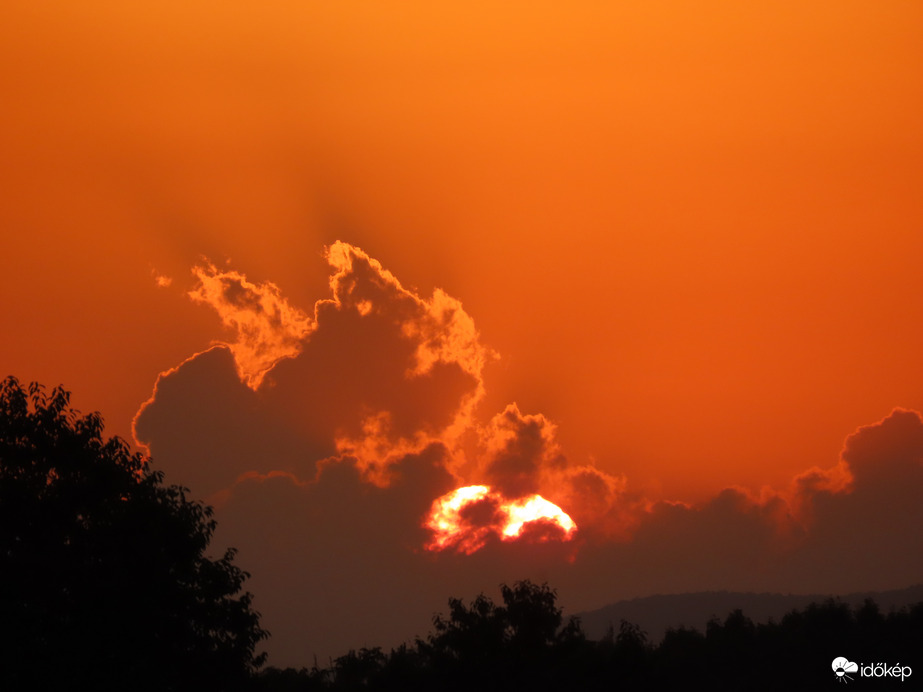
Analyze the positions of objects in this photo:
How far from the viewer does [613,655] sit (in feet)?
192

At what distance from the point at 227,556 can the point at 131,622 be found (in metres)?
4.45

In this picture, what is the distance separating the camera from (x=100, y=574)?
32.3 meters

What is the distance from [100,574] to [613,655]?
34.1 m

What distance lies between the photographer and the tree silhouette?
1210 inches

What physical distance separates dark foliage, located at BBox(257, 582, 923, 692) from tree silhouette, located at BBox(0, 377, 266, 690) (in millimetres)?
3912

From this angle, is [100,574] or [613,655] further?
[613,655]

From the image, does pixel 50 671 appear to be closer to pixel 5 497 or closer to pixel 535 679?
pixel 5 497

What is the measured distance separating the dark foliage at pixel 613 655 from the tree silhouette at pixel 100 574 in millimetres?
3912

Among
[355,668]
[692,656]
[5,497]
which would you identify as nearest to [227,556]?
[5,497]

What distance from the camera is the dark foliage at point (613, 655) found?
56094 millimetres

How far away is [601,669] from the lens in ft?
186

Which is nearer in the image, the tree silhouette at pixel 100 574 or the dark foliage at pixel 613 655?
the tree silhouette at pixel 100 574

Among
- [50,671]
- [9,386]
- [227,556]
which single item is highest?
[9,386]

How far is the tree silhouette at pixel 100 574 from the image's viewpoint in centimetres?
3073
